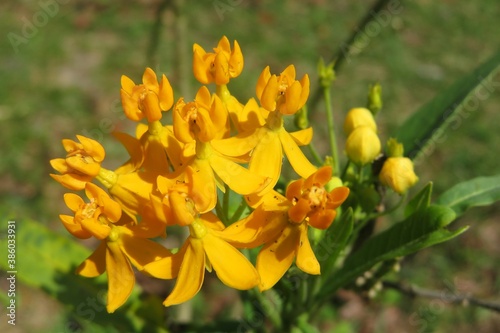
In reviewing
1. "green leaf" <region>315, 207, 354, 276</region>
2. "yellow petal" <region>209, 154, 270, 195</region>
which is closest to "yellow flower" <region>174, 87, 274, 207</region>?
"yellow petal" <region>209, 154, 270, 195</region>

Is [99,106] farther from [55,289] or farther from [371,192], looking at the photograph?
[371,192]

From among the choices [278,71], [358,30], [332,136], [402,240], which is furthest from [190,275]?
[278,71]

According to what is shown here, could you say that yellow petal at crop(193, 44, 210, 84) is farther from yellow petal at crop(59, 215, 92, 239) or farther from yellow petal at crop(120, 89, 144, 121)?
yellow petal at crop(59, 215, 92, 239)

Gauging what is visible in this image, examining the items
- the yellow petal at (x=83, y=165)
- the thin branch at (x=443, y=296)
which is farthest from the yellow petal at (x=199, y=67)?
the thin branch at (x=443, y=296)

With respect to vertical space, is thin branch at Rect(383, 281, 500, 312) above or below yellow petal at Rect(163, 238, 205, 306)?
below

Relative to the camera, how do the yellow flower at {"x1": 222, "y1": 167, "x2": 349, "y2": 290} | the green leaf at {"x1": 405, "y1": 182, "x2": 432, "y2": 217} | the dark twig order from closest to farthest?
the yellow flower at {"x1": 222, "y1": 167, "x2": 349, "y2": 290}, the green leaf at {"x1": 405, "y1": 182, "x2": 432, "y2": 217}, the dark twig
